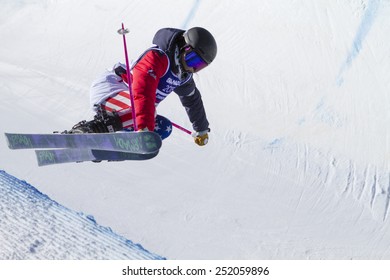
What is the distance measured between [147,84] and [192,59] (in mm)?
431

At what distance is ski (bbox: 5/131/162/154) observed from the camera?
3.64 meters

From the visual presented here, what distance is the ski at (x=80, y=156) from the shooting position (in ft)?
13.9

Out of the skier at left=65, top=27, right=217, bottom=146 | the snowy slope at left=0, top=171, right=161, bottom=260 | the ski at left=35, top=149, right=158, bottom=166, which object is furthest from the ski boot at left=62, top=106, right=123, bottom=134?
the snowy slope at left=0, top=171, right=161, bottom=260

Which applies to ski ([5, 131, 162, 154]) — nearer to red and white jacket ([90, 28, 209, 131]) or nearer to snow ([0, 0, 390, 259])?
red and white jacket ([90, 28, 209, 131])

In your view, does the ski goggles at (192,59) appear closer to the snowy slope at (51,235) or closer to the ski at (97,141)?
the ski at (97,141)

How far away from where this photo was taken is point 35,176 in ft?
17.2

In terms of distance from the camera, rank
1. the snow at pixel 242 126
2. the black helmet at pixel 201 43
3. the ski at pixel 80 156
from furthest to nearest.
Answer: the snow at pixel 242 126
the ski at pixel 80 156
the black helmet at pixel 201 43

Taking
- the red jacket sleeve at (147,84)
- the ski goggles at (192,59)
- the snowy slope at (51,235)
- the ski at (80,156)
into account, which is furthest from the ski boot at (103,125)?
the snowy slope at (51,235)

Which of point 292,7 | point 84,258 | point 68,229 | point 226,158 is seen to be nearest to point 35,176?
point 68,229

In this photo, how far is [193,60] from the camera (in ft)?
13.0

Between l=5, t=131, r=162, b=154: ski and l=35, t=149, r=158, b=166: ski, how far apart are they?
159 mm

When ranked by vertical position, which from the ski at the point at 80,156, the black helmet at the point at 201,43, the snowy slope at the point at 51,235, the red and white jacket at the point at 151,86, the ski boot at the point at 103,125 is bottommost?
the snowy slope at the point at 51,235

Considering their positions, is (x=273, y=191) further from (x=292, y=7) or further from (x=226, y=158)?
(x=292, y=7)

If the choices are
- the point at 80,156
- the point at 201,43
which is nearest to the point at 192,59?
the point at 201,43
